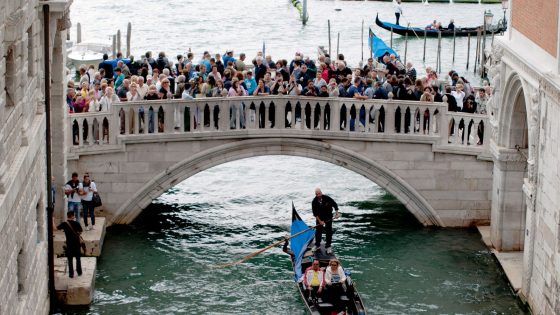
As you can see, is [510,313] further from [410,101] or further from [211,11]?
[211,11]

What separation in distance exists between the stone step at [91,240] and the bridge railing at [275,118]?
5.29 ft

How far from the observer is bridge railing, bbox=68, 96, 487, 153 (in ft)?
87.7

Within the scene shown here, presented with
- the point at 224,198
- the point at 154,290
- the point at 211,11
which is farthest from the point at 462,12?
the point at 154,290

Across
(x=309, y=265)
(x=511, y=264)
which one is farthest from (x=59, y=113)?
(x=511, y=264)

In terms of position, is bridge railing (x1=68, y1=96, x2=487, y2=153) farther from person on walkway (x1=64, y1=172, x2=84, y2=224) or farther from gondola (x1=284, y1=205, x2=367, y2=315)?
gondola (x1=284, y1=205, x2=367, y2=315)

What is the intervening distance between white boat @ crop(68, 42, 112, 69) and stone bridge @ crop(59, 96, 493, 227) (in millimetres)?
18323

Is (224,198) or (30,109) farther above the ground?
(30,109)

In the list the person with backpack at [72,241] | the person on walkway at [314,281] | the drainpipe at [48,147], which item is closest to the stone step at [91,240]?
the person with backpack at [72,241]

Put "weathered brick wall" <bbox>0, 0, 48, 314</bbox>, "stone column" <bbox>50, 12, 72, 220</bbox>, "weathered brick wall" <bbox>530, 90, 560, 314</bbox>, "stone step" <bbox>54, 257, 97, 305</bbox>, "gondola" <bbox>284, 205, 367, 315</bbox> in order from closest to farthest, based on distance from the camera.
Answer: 1. "weathered brick wall" <bbox>0, 0, 48, 314</bbox>
2. "weathered brick wall" <bbox>530, 90, 560, 314</bbox>
3. "gondola" <bbox>284, 205, 367, 315</bbox>
4. "stone step" <bbox>54, 257, 97, 305</bbox>
5. "stone column" <bbox>50, 12, 72, 220</bbox>

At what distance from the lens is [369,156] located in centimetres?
2730

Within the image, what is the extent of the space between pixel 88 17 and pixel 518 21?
39205mm

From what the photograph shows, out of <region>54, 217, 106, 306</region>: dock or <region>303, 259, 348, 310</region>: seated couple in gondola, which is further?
<region>54, 217, 106, 306</region>: dock

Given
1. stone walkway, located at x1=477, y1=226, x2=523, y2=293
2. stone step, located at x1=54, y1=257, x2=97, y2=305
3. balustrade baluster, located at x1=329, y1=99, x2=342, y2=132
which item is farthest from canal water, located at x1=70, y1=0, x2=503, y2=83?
stone step, located at x1=54, y1=257, x2=97, y2=305

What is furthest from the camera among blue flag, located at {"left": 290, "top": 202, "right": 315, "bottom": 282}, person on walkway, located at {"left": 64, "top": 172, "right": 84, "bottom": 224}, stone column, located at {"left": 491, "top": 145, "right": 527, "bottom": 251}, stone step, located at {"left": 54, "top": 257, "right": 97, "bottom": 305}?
stone column, located at {"left": 491, "top": 145, "right": 527, "bottom": 251}
